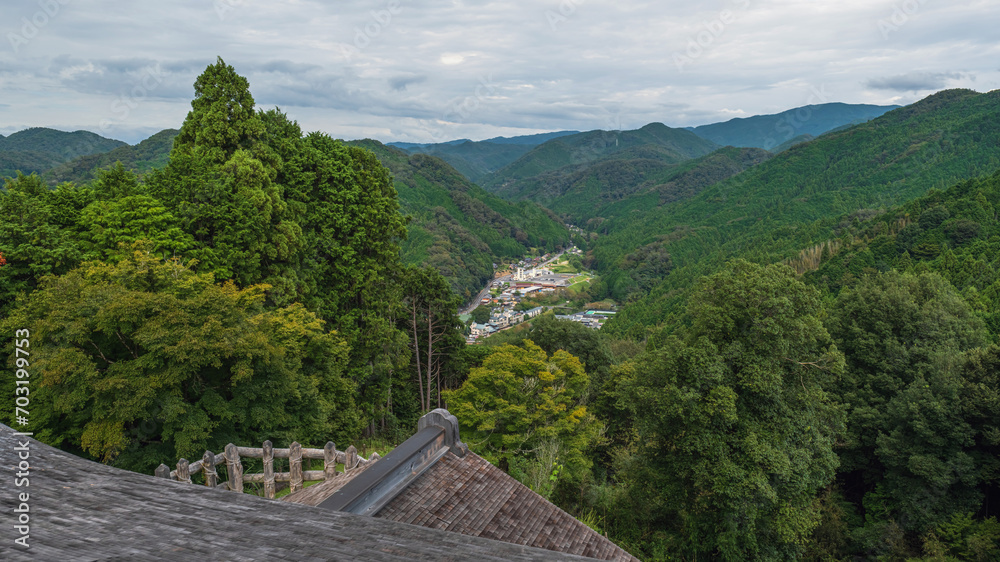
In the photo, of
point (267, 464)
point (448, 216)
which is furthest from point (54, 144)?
point (267, 464)

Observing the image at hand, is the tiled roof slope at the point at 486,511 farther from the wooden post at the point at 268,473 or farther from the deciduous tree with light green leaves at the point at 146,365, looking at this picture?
the deciduous tree with light green leaves at the point at 146,365

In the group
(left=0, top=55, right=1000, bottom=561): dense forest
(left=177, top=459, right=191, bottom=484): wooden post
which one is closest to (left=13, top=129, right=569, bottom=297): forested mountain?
(left=0, top=55, right=1000, bottom=561): dense forest

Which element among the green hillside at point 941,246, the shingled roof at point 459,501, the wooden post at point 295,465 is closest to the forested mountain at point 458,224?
the green hillside at point 941,246

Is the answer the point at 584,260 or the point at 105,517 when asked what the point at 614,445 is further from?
the point at 584,260

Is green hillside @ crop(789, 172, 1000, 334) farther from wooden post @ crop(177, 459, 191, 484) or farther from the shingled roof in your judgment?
wooden post @ crop(177, 459, 191, 484)

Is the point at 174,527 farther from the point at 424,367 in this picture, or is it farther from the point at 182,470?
the point at 424,367
